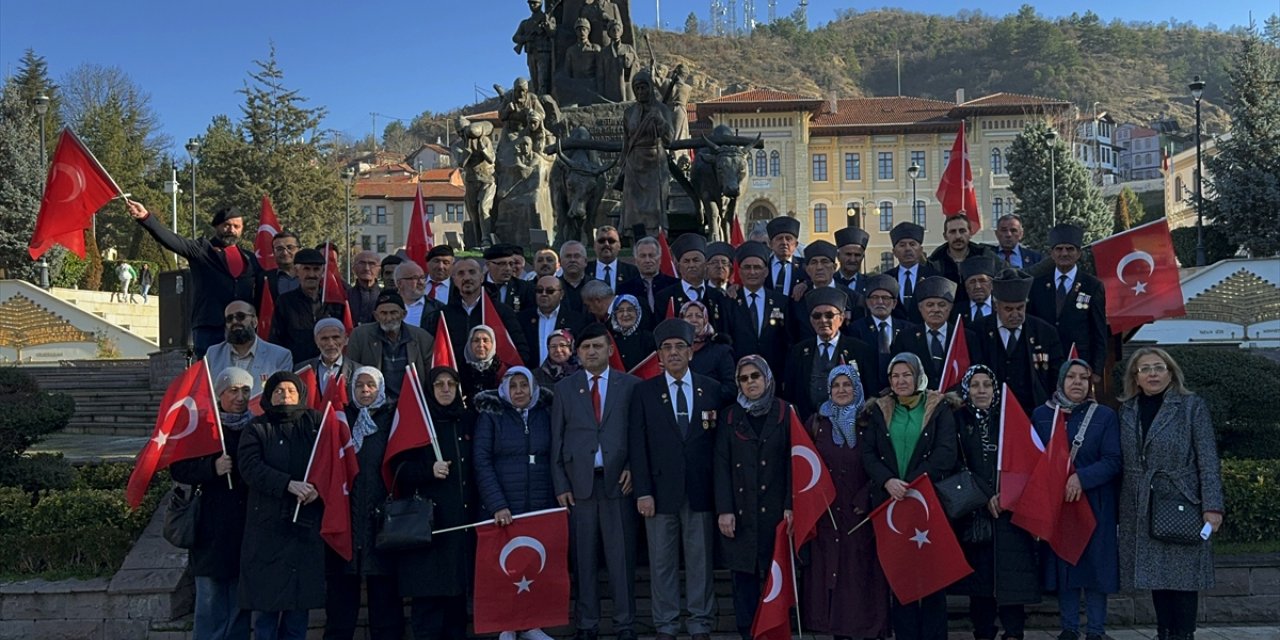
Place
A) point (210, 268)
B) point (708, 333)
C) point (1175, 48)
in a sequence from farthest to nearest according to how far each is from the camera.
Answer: point (1175, 48)
point (210, 268)
point (708, 333)

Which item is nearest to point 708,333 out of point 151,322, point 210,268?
point 210,268

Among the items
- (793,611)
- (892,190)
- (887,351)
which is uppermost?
(892,190)

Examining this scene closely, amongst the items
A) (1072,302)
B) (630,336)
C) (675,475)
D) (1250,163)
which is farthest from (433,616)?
(1250,163)

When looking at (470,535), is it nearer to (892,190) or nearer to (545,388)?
(545,388)

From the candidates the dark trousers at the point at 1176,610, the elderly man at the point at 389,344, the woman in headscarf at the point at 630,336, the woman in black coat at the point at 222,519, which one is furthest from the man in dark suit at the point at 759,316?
the woman in black coat at the point at 222,519

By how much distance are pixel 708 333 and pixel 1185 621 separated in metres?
3.42

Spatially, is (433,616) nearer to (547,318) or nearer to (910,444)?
(547,318)

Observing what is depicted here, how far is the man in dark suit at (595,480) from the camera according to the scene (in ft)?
24.0

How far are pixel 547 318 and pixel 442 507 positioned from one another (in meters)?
2.09

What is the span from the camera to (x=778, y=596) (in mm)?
6953

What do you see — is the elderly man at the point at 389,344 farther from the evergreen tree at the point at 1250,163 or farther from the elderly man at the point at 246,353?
the evergreen tree at the point at 1250,163

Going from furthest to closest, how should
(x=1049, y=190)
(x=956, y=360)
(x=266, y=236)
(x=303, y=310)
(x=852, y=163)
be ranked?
(x=852, y=163) → (x=1049, y=190) → (x=266, y=236) → (x=303, y=310) → (x=956, y=360)

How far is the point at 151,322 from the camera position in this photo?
1432 inches

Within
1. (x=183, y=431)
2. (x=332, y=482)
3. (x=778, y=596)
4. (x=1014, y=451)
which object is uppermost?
(x=183, y=431)
